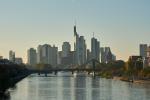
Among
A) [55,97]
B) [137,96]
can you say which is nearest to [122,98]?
[137,96]

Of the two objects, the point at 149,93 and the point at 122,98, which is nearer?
the point at 122,98

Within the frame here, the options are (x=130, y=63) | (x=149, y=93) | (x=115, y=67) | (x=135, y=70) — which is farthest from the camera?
(x=115, y=67)

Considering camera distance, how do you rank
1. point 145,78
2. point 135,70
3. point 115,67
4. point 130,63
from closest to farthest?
1. point 145,78
2. point 135,70
3. point 130,63
4. point 115,67

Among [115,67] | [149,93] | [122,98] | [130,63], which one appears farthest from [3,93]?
[115,67]

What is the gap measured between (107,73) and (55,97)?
73786mm

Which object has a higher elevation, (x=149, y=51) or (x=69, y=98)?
(x=149, y=51)

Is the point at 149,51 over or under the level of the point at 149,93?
over

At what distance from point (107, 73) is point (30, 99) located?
7665 centimetres

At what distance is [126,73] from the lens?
118 m

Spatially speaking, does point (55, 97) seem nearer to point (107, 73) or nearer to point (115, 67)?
point (107, 73)

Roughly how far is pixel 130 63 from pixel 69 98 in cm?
6886

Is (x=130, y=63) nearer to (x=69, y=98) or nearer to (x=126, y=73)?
(x=126, y=73)

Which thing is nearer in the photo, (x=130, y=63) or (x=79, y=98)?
(x=79, y=98)

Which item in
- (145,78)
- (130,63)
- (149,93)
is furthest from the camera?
(130,63)
